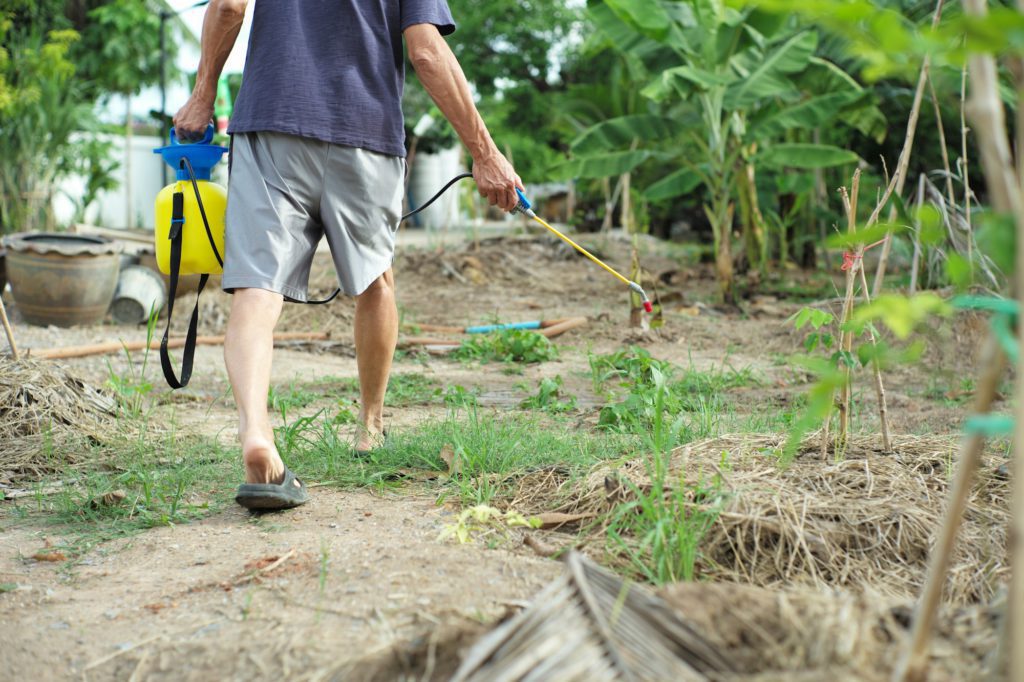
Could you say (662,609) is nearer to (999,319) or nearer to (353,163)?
(999,319)

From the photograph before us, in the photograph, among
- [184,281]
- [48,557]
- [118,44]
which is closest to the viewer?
[48,557]

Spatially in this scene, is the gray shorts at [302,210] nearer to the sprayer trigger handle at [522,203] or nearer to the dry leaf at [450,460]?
the sprayer trigger handle at [522,203]

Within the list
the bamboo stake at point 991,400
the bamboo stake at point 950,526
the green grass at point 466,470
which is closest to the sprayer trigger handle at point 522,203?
the green grass at point 466,470

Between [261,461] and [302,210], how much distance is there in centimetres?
86

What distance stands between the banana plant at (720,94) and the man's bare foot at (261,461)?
6.40 metres

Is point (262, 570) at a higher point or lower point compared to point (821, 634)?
lower

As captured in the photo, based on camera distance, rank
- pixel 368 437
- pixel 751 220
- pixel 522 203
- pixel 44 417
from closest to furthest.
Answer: pixel 522 203, pixel 368 437, pixel 44 417, pixel 751 220

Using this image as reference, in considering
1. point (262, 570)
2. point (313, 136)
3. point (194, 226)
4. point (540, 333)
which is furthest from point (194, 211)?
point (540, 333)

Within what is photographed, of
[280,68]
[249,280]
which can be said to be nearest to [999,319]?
[249,280]

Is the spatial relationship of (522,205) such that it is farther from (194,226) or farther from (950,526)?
(950,526)

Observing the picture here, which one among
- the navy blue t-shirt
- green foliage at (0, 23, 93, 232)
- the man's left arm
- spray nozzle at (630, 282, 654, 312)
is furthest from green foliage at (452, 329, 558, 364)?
green foliage at (0, 23, 93, 232)

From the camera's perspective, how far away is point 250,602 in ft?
6.95

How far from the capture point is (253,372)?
2.86m

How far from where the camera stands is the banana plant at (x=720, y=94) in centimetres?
868
